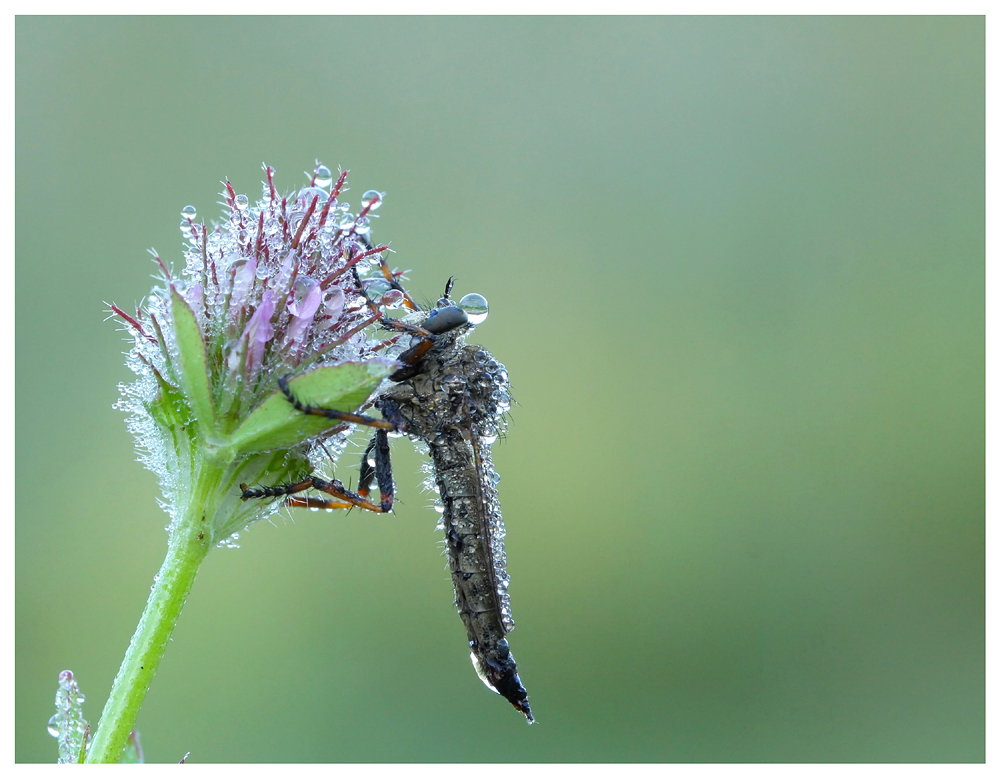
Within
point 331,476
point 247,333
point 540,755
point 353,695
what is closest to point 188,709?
point 353,695

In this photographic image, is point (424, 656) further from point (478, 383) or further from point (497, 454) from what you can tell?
point (478, 383)

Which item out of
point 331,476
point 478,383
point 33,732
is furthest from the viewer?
point 33,732

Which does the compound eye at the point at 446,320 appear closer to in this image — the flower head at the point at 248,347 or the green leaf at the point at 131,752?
the flower head at the point at 248,347

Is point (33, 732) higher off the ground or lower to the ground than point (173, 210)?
lower

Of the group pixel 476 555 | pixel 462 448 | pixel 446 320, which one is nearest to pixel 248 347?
pixel 446 320

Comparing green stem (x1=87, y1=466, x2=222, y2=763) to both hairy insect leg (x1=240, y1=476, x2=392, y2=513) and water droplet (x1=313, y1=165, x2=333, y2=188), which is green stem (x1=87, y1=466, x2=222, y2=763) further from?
water droplet (x1=313, y1=165, x2=333, y2=188)

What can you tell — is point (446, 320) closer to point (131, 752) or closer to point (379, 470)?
point (379, 470)
